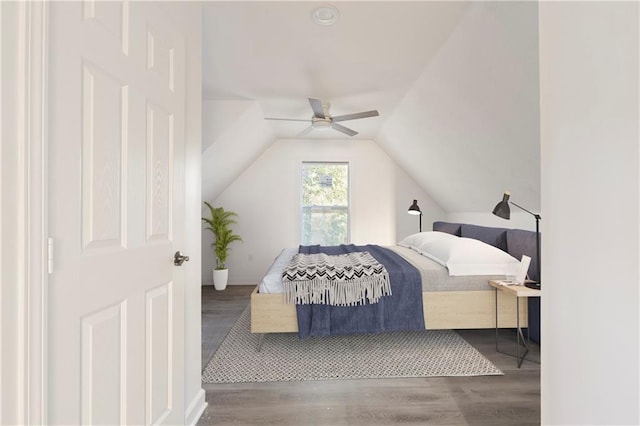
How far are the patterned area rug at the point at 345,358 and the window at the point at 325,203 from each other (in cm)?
267

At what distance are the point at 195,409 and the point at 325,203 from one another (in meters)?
4.05

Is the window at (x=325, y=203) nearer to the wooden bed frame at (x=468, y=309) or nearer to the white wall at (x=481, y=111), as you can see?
the white wall at (x=481, y=111)

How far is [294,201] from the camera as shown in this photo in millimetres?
5344

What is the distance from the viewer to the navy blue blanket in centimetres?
244

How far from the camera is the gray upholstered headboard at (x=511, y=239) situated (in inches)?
105

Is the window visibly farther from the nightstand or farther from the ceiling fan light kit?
the ceiling fan light kit

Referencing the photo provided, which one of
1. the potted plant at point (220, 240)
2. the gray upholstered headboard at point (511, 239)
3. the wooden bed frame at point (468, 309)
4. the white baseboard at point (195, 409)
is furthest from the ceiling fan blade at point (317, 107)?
the potted plant at point (220, 240)

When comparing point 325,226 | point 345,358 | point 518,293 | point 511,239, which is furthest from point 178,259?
point 325,226

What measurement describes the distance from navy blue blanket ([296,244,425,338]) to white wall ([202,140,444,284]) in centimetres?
282

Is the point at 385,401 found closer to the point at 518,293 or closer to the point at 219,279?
the point at 518,293
